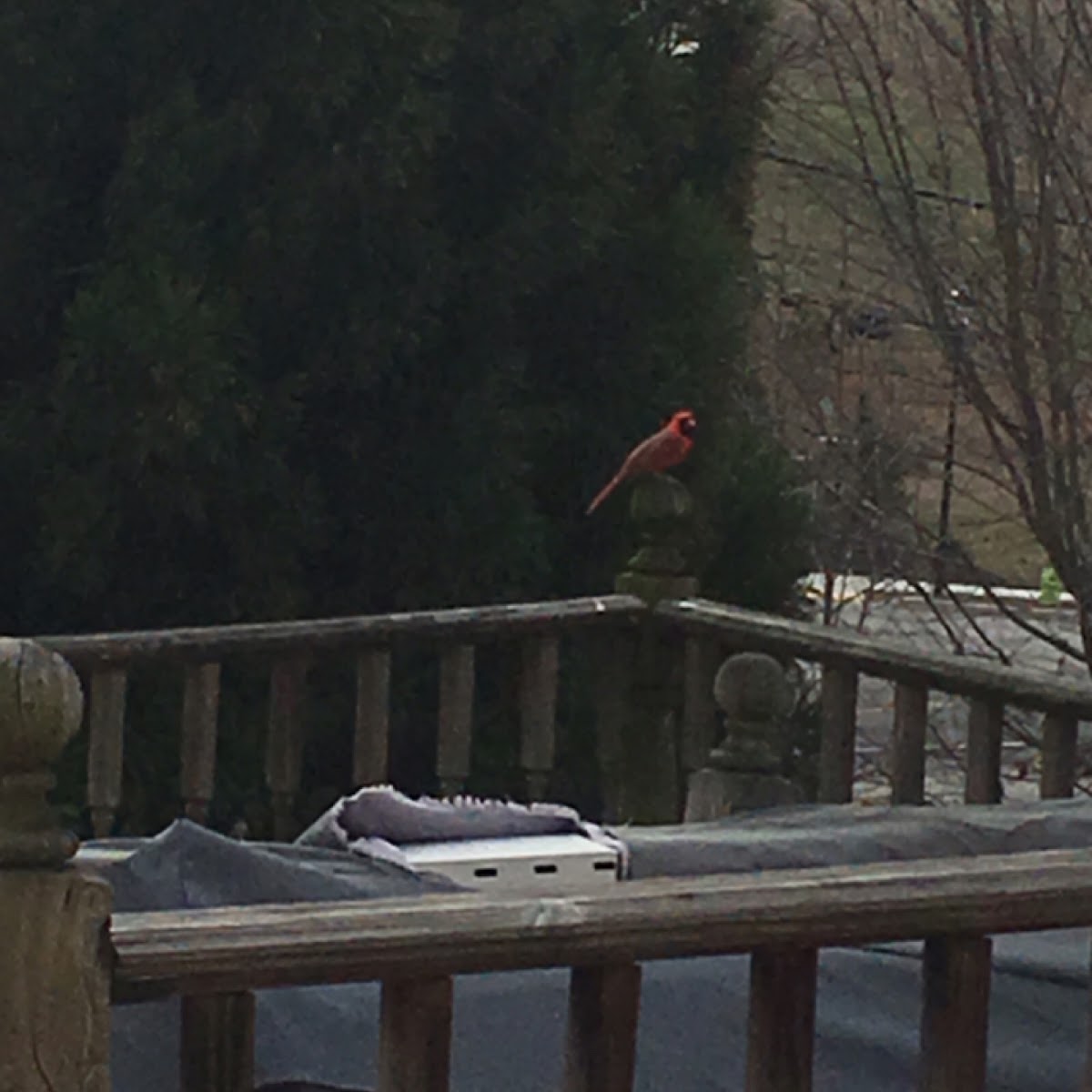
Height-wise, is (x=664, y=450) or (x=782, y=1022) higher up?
(x=664, y=450)

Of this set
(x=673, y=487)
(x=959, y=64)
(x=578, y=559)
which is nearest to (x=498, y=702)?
(x=578, y=559)

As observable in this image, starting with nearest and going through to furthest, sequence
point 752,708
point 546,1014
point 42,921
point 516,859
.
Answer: point 42,921
point 546,1014
point 516,859
point 752,708

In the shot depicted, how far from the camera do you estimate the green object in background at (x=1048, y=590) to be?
7316 millimetres

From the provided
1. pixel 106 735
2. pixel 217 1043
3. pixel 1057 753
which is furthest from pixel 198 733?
pixel 217 1043

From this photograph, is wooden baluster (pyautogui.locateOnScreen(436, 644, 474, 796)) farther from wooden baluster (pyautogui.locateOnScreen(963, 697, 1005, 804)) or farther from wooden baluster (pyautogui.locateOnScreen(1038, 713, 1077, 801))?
wooden baluster (pyautogui.locateOnScreen(1038, 713, 1077, 801))

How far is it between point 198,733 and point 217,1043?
2.56 metres

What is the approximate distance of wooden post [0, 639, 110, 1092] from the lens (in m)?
1.32

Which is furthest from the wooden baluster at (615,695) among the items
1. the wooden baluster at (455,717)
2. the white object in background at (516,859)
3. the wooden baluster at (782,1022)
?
the wooden baluster at (782,1022)

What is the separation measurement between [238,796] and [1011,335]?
213 centimetres

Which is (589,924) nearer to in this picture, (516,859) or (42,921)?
(42,921)

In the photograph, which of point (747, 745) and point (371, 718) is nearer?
point (747, 745)

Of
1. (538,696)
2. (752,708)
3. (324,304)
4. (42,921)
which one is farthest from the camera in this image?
(324,304)

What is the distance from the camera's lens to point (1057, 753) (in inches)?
136

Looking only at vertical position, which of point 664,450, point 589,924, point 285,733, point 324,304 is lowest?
point 285,733
